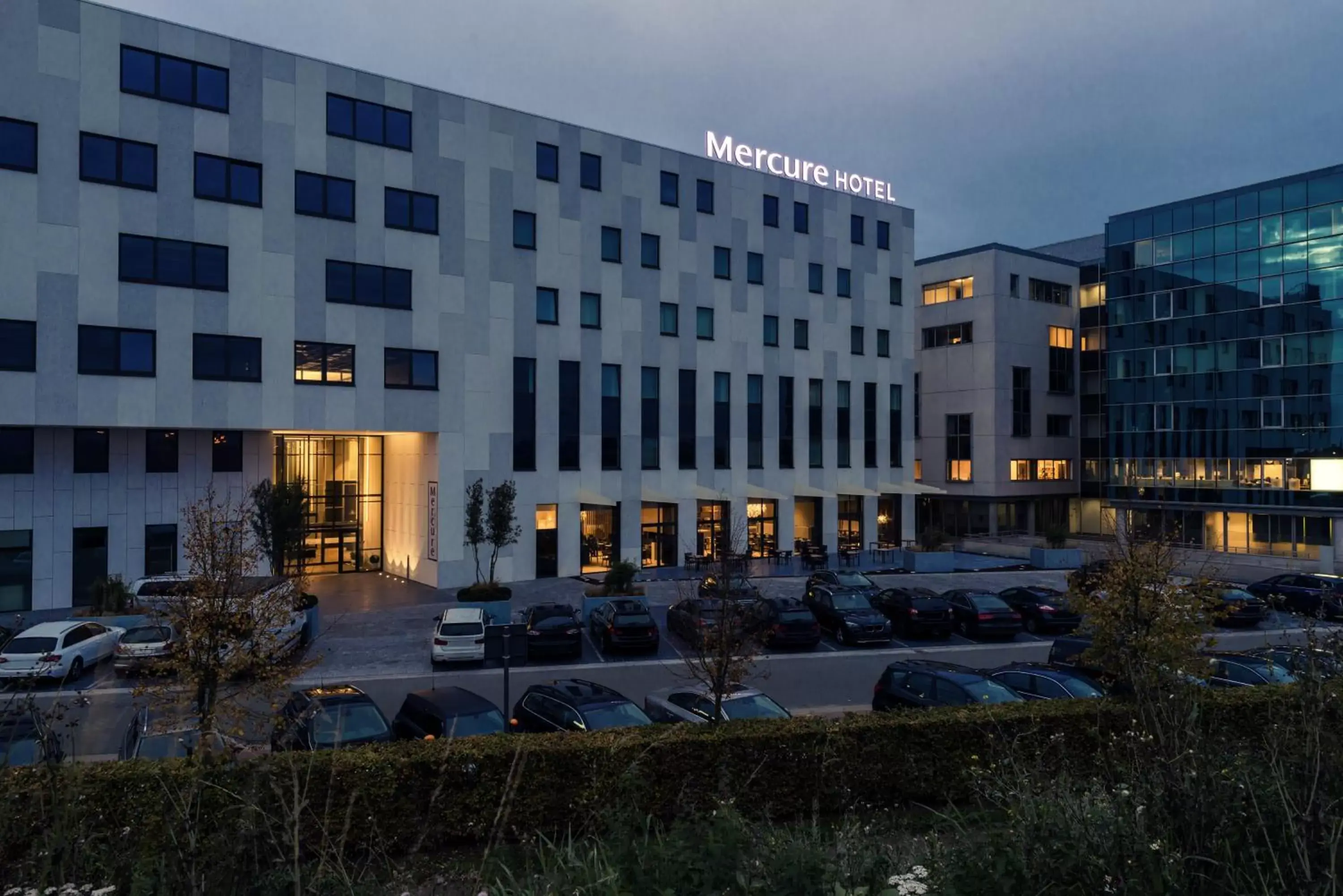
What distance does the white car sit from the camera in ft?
61.2

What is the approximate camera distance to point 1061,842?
5.60m

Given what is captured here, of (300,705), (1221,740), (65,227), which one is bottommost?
(300,705)

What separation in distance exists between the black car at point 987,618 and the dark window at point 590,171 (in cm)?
2408

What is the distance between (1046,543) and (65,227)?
50485mm

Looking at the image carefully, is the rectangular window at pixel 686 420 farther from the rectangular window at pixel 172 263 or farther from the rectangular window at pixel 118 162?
the rectangular window at pixel 118 162

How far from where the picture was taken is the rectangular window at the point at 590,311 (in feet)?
121

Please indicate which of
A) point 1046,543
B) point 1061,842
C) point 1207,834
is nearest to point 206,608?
point 1061,842

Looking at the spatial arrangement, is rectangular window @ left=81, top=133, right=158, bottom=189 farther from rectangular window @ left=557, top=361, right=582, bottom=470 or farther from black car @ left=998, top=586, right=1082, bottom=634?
black car @ left=998, top=586, right=1082, bottom=634

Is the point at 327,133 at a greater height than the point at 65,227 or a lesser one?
greater

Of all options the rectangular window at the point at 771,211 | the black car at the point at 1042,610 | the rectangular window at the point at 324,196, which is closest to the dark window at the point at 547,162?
the rectangular window at the point at 324,196

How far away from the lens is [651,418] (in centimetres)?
3866

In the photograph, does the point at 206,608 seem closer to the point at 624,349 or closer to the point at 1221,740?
the point at 1221,740

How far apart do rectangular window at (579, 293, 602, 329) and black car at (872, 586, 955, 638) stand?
18329 mm

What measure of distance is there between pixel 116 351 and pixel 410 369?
32.6ft
